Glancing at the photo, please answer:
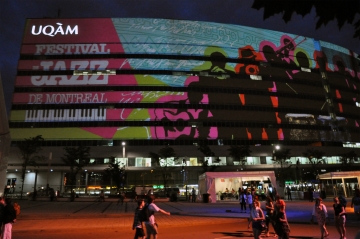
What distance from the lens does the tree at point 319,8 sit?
99.7 inches

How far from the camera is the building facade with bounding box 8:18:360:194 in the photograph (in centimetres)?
6200

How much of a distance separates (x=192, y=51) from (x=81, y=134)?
33.8 meters

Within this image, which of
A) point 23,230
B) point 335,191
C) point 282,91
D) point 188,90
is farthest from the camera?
point 282,91

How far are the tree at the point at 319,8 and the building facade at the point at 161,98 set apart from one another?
2234 inches

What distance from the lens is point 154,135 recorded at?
206 feet

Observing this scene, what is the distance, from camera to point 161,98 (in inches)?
2549

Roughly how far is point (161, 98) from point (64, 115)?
22.1 metres

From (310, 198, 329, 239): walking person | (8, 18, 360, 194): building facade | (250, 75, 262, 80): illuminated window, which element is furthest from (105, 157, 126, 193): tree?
(310, 198, 329, 239): walking person

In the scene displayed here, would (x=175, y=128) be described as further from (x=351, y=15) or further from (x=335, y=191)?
(x=351, y=15)

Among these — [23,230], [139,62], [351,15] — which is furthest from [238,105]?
[351,15]

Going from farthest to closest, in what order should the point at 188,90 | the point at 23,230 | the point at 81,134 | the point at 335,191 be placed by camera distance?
the point at 188,90
the point at 81,134
the point at 335,191
the point at 23,230

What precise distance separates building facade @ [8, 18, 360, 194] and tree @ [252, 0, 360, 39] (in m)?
56.7

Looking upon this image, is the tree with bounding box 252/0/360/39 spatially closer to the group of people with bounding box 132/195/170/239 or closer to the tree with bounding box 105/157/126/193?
the group of people with bounding box 132/195/170/239

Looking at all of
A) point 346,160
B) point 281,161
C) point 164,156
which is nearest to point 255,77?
point 281,161
